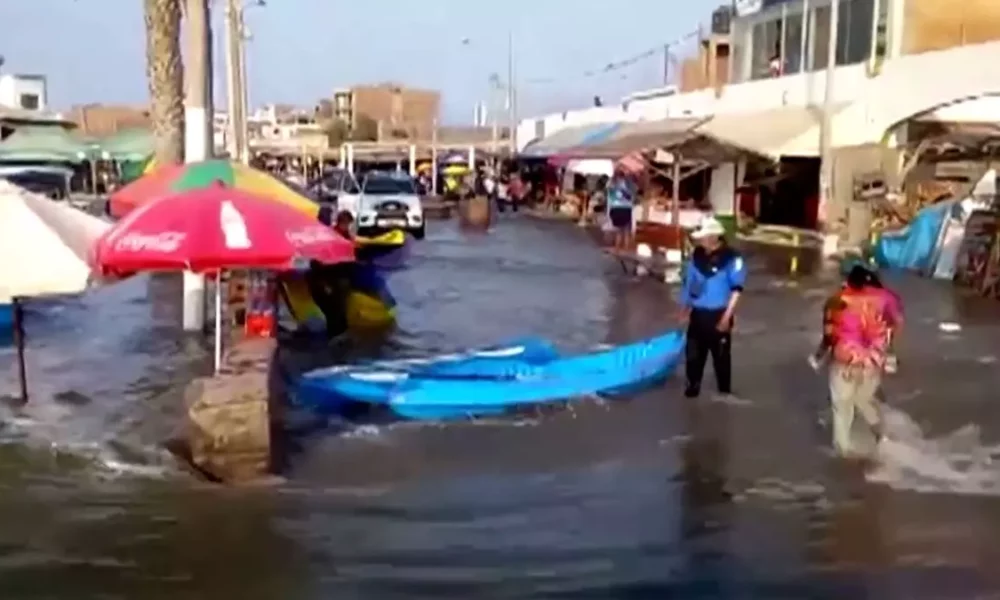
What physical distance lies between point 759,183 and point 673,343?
2821cm

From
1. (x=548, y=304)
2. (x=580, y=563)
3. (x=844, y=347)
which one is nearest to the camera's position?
(x=580, y=563)

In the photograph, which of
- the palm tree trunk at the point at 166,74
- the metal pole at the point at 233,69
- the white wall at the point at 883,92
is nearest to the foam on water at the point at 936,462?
the palm tree trunk at the point at 166,74

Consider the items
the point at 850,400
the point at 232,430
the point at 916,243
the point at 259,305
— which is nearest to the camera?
the point at 232,430

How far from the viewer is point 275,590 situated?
27.8 feet

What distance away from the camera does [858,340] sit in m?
11.4

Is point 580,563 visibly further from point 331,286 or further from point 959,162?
point 959,162

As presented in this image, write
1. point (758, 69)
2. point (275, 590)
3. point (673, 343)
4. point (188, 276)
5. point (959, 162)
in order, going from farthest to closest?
point (758, 69) → point (959, 162) → point (188, 276) → point (673, 343) → point (275, 590)

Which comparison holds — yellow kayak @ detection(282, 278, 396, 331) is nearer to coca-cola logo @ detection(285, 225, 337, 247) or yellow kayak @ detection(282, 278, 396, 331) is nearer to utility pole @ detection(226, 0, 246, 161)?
coca-cola logo @ detection(285, 225, 337, 247)

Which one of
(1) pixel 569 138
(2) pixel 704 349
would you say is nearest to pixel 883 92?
(1) pixel 569 138

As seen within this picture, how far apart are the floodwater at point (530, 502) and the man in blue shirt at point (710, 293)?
1.80 feet

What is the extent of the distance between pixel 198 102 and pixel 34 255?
650 cm

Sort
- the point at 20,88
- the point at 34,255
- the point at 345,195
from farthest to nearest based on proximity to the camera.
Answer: the point at 20,88
the point at 345,195
the point at 34,255

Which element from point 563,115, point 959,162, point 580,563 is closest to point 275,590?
point 580,563

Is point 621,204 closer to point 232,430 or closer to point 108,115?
point 232,430
